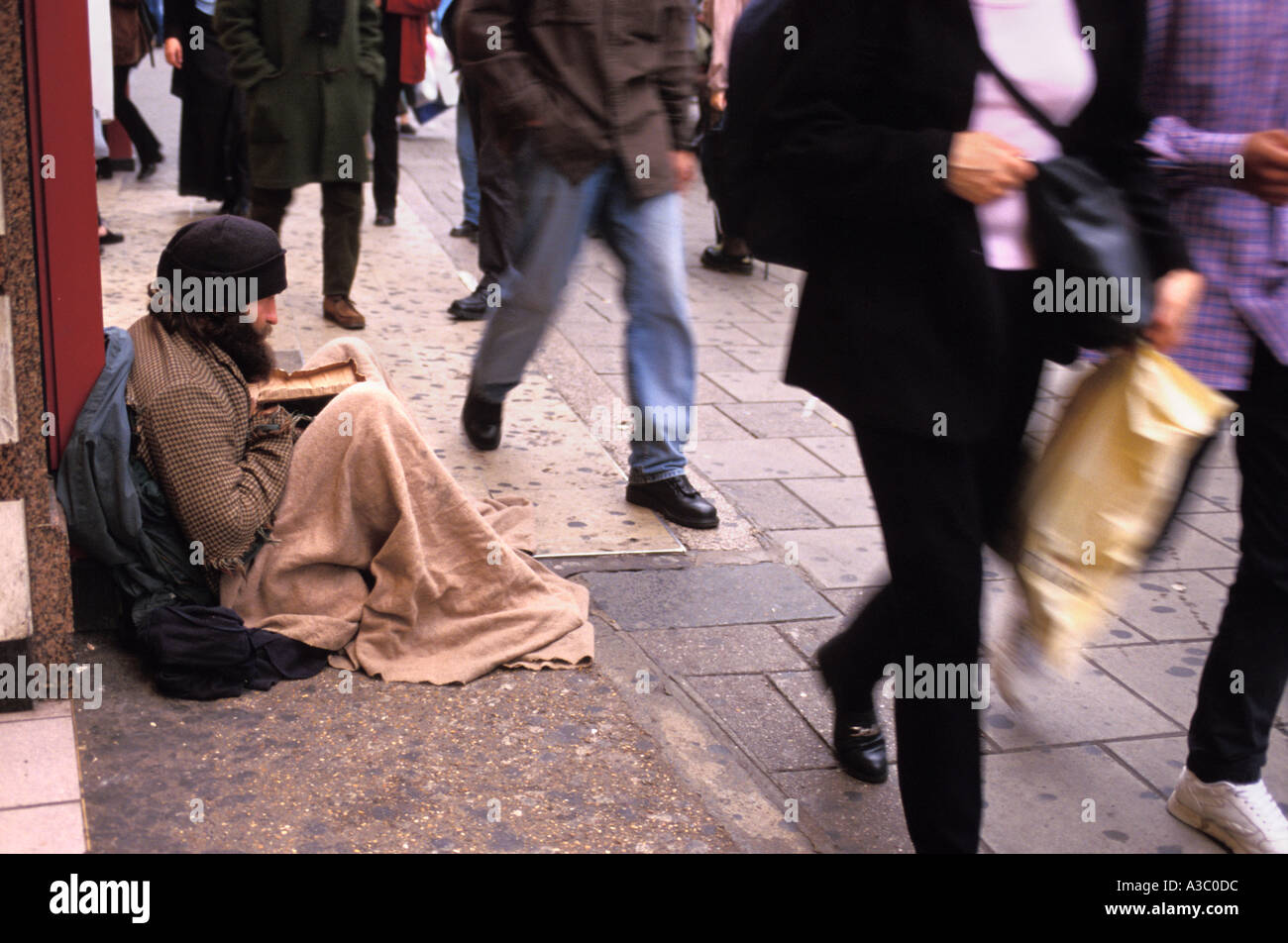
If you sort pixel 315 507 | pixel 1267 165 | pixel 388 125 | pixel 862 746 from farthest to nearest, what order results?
1. pixel 388 125
2. pixel 315 507
3. pixel 862 746
4. pixel 1267 165

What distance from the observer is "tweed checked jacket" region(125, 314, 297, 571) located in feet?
10.7

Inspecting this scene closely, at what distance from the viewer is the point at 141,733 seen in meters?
3.05

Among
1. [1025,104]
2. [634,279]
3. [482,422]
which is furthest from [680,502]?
[1025,104]

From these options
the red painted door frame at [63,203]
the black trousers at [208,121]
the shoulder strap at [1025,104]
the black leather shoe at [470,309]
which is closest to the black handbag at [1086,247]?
the shoulder strap at [1025,104]

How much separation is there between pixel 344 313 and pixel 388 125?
2.22 m

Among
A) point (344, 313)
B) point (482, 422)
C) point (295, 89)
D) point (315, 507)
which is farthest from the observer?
point (344, 313)

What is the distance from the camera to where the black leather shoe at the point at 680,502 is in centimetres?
439

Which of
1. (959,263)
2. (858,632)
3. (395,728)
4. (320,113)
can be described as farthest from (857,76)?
(320,113)

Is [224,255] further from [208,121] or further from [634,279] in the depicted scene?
[208,121]

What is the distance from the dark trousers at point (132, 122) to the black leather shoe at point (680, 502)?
6177mm

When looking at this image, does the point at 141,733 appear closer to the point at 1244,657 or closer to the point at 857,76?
the point at 857,76

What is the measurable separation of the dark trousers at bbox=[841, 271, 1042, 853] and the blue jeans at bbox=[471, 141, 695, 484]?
2.02m

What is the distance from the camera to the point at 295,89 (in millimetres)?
6023

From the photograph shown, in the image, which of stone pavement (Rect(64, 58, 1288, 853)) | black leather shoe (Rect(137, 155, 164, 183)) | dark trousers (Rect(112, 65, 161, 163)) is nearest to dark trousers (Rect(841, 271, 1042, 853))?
stone pavement (Rect(64, 58, 1288, 853))
